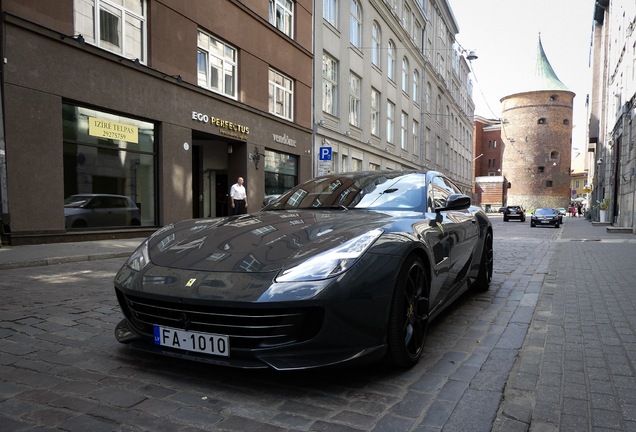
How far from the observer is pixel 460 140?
5231 centimetres

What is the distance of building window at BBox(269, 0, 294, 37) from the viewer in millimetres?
17498

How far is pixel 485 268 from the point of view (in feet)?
17.7

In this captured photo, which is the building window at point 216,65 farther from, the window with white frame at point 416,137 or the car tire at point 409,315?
the window with white frame at point 416,137

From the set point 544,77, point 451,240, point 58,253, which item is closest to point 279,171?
point 58,253

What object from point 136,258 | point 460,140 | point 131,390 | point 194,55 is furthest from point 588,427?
point 460,140

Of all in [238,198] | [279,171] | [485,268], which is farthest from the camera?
[279,171]

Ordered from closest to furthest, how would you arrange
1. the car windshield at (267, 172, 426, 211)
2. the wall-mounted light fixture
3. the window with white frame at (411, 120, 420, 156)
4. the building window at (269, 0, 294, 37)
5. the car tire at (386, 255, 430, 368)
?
the car tire at (386, 255, 430, 368) < the car windshield at (267, 172, 426, 211) < the wall-mounted light fixture < the building window at (269, 0, 294, 37) < the window with white frame at (411, 120, 420, 156)

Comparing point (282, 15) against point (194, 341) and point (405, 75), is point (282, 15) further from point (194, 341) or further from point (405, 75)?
point (194, 341)

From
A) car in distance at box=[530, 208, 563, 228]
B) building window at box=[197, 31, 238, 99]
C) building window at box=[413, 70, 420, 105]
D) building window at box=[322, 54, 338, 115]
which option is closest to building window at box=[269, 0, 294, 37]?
building window at box=[322, 54, 338, 115]

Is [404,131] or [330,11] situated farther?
[404,131]

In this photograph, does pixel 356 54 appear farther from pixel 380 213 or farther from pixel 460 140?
pixel 460 140

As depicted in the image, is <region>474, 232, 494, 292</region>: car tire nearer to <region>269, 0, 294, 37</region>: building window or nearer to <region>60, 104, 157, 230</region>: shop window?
<region>60, 104, 157, 230</region>: shop window

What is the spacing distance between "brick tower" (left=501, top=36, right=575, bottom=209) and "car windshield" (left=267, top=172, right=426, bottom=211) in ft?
235

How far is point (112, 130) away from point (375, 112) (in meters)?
18.2
